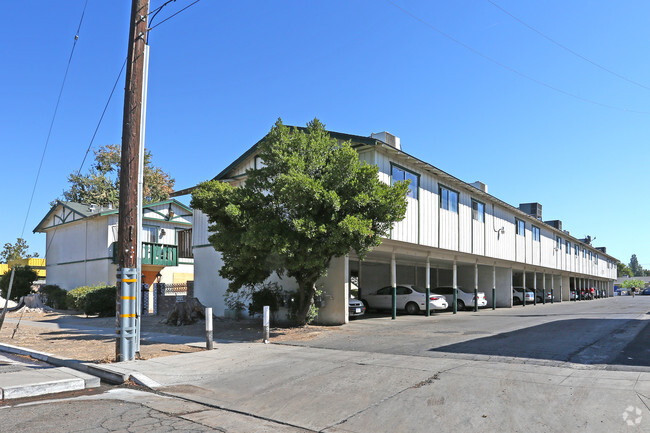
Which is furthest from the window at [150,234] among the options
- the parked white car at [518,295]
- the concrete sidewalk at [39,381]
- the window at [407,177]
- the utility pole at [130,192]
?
A: the parked white car at [518,295]

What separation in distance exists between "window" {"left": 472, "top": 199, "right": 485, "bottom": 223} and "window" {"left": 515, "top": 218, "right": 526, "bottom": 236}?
23.1ft

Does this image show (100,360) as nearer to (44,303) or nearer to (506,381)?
(506,381)

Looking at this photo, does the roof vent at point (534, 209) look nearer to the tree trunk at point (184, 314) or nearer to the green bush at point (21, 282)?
the tree trunk at point (184, 314)

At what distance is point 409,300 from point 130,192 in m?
15.9

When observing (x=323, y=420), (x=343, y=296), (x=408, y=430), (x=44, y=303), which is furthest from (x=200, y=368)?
(x=44, y=303)

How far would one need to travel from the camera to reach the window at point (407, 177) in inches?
762

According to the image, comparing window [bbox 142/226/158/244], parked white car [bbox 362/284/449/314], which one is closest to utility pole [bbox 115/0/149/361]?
parked white car [bbox 362/284/449/314]

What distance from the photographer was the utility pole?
10.7m

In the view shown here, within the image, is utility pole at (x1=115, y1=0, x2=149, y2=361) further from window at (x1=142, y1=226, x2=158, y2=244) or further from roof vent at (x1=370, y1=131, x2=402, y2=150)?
window at (x1=142, y1=226, x2=158, y2=244)

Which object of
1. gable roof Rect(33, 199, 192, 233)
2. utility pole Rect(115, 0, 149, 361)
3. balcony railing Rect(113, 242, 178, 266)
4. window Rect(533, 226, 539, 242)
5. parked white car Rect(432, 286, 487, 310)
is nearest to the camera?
utility pole Rect(115, 0, 149, 361)

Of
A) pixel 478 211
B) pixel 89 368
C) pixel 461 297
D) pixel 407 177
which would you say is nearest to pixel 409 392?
pixel 89 368

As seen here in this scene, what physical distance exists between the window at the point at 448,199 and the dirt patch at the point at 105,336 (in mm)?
9327

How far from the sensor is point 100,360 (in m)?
11.0

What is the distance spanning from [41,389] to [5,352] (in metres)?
6.44
